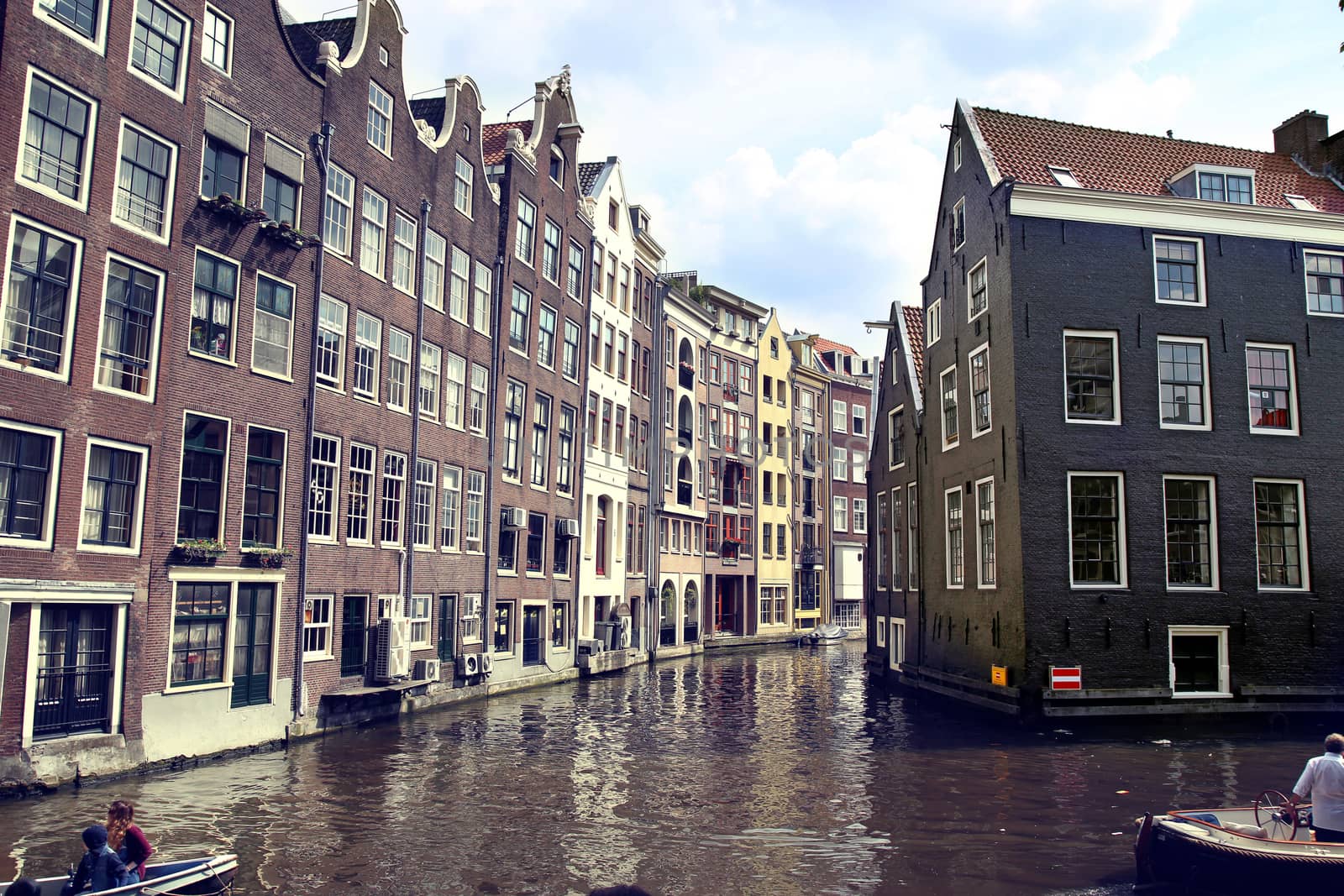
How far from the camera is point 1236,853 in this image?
1198cm

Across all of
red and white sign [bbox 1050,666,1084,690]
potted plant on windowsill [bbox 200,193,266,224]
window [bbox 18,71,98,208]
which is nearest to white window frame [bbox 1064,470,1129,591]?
red and white sign [bbox 1050,666,1084,690]

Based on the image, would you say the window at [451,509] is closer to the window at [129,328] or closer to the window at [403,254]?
the window at [403,254]

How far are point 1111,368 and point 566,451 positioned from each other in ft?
71.0

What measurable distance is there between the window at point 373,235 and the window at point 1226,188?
22.8 meters

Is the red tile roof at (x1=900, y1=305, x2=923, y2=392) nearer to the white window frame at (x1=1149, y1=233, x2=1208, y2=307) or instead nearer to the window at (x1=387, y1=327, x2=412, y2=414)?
the white window frame at (x1=1149, y1=233, x2=1208, y2=307)

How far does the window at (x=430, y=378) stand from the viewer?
32.2 meters

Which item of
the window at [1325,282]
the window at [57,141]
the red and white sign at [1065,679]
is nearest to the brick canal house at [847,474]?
the window at [1325,282]

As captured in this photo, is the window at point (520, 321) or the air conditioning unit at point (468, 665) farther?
the window at point (520, 321)

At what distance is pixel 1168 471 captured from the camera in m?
28.7

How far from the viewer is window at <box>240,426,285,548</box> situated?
79.3ft

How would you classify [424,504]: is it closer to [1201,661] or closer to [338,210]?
[338,210]

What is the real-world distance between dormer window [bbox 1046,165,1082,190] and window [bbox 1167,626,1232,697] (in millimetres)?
12422

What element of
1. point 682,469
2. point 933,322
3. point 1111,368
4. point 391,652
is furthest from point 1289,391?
point 682,469

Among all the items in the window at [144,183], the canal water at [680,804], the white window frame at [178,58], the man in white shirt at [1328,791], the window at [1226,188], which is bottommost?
the canal water at [680,804]
